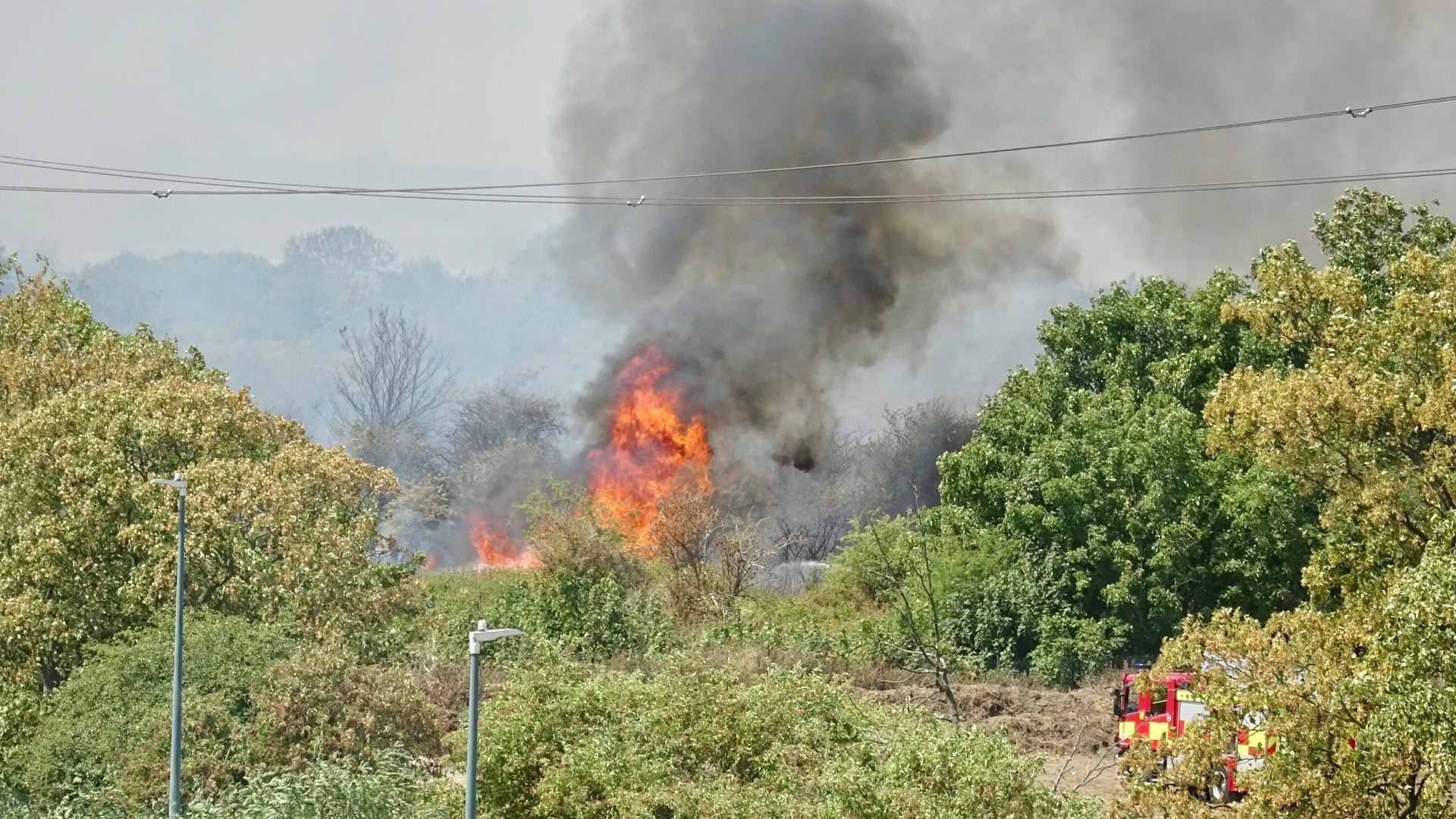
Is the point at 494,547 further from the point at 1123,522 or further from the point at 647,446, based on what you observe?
the point at 1123,522

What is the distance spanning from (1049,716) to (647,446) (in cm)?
2442

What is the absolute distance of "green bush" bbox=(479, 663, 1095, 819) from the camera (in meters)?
16.2

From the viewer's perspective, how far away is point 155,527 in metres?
27.3

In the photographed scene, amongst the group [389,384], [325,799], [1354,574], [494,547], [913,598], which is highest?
[389,384]

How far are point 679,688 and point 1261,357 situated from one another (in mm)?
22512

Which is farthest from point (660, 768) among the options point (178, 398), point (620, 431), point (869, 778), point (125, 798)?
point (620, 431)

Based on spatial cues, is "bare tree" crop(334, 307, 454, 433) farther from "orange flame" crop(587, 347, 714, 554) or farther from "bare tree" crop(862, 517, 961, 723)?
"bare tree" crop(862, 517, 961, 723)

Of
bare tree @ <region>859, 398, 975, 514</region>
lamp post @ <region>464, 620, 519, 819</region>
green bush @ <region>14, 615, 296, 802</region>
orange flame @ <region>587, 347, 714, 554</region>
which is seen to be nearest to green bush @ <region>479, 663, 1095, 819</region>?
lamp post @ <region>464, 620, 519, 819</region>

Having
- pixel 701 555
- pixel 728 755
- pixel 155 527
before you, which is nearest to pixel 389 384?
pixel 701 555

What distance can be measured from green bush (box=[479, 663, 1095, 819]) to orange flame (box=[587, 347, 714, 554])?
28.5m

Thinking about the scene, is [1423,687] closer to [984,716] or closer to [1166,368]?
[984,716]

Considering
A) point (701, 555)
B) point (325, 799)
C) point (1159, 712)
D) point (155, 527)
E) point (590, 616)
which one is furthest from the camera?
point (701, 555)

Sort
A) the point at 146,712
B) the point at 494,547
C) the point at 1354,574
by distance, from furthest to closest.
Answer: the point at 494,547 → the point at 146,712 → the point at 1354,574

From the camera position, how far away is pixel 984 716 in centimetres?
3164
